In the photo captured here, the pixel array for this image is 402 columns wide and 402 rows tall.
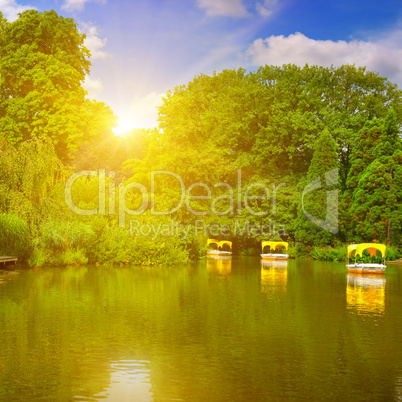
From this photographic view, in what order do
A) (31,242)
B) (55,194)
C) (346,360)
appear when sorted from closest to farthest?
(346,360) → (31,242) → (55,194)

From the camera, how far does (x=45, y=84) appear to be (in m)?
48.6

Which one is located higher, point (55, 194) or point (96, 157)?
point (96, 157)

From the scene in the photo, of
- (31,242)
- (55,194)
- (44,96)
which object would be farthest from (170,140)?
(31,242)

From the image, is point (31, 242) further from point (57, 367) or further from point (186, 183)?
point (57, 367)

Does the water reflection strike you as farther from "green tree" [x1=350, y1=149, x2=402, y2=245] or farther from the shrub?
"green tree" [x1=350, y1=149, x2=402, y2=245]

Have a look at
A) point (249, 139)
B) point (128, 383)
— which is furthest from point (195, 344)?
point (249, 139)

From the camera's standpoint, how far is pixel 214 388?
26.0 feet

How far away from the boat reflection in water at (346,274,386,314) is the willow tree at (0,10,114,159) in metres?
29.4

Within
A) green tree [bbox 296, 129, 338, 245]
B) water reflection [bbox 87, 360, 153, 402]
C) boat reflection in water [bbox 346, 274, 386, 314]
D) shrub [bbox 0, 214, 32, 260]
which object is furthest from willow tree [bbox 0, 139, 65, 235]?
green tree [bbox 296, 129, 338, 245]

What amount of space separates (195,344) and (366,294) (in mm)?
11939

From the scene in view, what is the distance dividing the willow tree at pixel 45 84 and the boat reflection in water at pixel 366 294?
29.4 meters

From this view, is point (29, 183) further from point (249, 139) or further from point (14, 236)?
point (249, 139)

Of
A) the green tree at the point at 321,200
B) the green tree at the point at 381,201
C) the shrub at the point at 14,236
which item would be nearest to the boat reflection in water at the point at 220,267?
the green tree at the point at 321,200

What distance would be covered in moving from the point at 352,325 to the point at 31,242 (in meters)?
20.4
